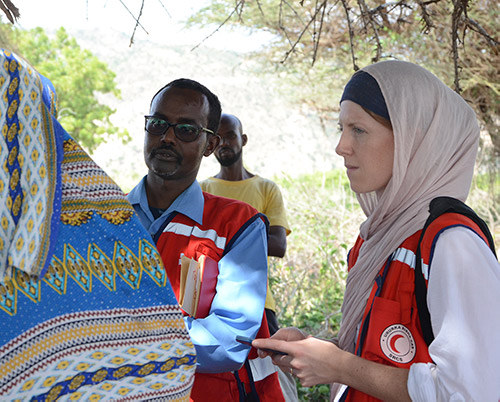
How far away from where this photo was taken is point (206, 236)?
1.94m

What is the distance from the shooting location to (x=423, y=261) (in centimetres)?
141

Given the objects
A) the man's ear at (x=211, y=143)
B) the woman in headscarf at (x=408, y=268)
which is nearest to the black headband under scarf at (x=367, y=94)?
the woman in headscarf at (x=408, y=268)

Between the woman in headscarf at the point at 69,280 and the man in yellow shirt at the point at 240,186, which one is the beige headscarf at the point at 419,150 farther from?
the man in yellow shirt at the point at 240,186

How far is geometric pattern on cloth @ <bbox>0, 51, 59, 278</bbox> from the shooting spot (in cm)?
111

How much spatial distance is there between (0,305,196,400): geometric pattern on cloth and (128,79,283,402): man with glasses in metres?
0.35

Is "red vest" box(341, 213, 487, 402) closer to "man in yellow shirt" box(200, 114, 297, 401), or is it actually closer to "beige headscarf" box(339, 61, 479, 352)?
"beige headscarf" box(339, 61, 479, 352)

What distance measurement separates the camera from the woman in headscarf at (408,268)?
1.29 m

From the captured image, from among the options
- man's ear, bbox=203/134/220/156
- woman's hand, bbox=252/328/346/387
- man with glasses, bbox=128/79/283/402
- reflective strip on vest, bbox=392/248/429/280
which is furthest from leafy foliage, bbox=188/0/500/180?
woman's hand, bbox=252/328/346/387

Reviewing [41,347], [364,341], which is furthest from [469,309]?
[41,347]

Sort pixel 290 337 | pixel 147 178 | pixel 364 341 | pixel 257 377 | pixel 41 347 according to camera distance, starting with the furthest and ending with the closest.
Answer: pixel 147 178 → pixel 257 377 → pixel 290 337 → pixel 364 341 → pixel 41 347

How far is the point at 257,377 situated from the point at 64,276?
936 millimetres

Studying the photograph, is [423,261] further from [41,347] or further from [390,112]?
[41,347]

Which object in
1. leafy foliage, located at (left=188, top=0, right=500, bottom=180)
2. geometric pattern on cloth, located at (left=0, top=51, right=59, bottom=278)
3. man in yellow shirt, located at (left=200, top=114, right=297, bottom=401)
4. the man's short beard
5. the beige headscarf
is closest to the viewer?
geometric pattern on cloth, located at (left=0, top=51, right=59, bottom=278)

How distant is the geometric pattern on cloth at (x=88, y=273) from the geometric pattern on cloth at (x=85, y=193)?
0.22ft
